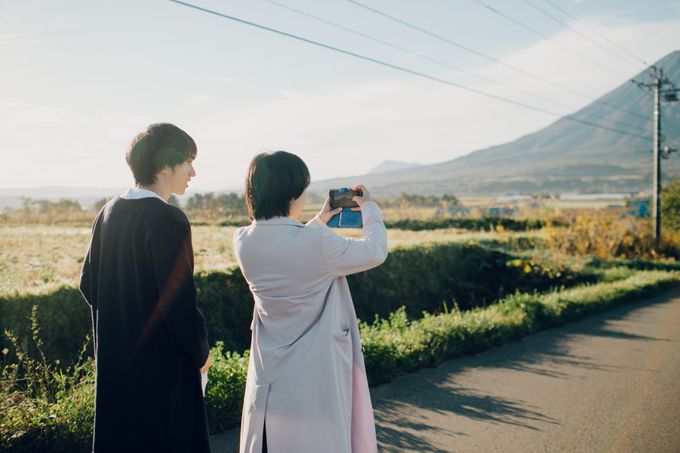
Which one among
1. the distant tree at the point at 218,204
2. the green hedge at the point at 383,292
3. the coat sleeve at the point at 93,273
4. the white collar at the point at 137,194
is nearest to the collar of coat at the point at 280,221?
the white collar at the point at 137,194

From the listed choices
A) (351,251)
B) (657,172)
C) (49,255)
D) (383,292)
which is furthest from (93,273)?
(657,172)

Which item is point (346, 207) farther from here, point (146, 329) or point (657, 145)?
point (657, 145)

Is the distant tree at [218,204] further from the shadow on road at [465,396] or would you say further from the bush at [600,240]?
the shadow on road at [465,396]

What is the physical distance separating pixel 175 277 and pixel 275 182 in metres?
0.57

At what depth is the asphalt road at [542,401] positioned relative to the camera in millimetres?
4441

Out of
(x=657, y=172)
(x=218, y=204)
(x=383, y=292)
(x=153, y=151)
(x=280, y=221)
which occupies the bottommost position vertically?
(x=383, y=292)

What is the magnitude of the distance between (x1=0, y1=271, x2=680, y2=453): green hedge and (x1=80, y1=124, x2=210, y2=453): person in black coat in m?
1.80

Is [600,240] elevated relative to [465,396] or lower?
elevated

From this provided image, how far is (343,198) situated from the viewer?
2826 mm

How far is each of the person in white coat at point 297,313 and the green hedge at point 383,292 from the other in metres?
4.35

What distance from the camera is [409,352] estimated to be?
21.0ft

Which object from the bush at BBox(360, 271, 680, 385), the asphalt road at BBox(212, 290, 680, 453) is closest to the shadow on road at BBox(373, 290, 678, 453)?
the asphalt road at BBox(212, 290, 680, 453)

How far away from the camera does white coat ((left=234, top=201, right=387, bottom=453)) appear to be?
2.39 meters

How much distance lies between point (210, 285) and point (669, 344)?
661 centimetres
